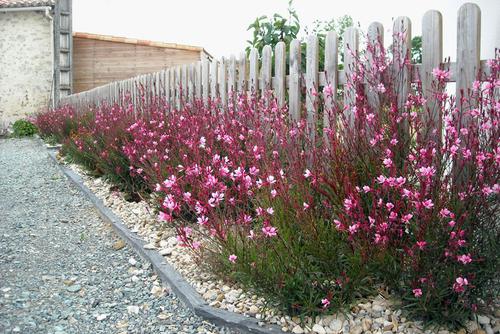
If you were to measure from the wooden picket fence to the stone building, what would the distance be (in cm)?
1147

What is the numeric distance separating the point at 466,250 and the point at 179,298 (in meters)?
1.91

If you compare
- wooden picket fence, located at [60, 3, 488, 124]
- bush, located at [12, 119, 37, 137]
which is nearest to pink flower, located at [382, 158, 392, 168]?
wooden picket fence, located at [60, 3, 488, 124]

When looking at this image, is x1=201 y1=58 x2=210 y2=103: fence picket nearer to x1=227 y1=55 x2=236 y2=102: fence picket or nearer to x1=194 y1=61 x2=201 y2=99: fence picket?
x1=194 y1=61 x2=201 y2=99: fence picket

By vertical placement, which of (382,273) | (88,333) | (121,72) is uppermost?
(121,72)

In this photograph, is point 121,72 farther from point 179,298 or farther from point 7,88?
point 179,298

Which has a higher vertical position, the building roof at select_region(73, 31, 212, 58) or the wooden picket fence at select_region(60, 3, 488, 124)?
the building roof at select_region(73, 31, 212, 58)

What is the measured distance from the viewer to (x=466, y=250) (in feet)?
9.32

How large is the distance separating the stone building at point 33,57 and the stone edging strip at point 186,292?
15259 millimetres

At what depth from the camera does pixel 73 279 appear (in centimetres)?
453

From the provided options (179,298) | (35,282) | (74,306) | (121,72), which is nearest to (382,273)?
(179,298)

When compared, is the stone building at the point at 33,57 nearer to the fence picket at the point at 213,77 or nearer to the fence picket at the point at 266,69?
the fence picket at the point at 213,77

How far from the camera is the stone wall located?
19578 mm

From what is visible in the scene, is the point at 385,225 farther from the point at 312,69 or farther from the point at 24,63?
the point at 24,63

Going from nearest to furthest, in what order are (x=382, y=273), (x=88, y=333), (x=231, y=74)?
(x=382, y=273) → (x=88, y=333) → (x=231, y=74)
